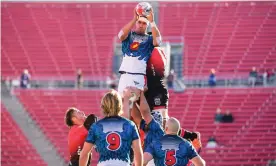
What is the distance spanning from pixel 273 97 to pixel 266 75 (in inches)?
44.0

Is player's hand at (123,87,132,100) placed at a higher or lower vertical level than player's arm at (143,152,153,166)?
higher

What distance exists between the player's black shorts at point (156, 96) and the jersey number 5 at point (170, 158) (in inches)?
67.4

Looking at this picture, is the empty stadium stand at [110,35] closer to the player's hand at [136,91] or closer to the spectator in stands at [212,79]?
the spectator in stands at [212,79]

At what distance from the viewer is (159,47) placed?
40.8 ft

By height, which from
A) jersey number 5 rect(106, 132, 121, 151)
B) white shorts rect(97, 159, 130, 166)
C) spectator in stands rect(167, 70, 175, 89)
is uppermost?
spectator in stands rect(167, 70, 175, 89)

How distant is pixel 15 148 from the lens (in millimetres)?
31906

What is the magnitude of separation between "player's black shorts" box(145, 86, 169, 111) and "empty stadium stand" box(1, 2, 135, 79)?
2431 cm

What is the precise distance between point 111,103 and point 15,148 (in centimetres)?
2288

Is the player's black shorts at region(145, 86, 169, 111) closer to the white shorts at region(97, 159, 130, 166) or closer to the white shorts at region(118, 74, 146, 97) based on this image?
the white shorts at region(118, 74, 146, 97)

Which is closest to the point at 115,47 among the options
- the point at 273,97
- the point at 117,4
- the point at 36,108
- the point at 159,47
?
the point at 117,4

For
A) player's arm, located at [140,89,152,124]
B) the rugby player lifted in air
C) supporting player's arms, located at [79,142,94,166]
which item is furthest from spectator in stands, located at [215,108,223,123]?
supporting player's arms, located at [79,142,94,166]

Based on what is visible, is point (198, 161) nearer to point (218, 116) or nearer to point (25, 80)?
point (218, 116)

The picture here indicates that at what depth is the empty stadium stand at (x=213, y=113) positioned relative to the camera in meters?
30.8

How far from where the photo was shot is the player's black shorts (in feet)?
41.3
